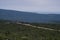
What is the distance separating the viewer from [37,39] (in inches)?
369

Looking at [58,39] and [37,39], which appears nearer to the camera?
[37,39]

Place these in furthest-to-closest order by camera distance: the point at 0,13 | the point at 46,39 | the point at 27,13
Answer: the point at 27,13 < the point at 0,13 < the point at 46,39

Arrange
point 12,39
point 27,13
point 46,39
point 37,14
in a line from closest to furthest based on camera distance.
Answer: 1. point 12,39
2. point 46,39
3. point 27,13
4. point 37,14

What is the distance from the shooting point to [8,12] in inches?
2415

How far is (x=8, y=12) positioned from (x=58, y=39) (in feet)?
170

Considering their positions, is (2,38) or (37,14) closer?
(2,38)

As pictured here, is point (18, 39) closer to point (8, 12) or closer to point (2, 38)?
point (2, 38)

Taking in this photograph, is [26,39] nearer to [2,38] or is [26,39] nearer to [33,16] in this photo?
[2,38]

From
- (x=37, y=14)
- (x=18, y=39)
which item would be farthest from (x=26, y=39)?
(x=37, y=14)

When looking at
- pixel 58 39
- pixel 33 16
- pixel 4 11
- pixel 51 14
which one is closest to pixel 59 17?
pixel 51 14

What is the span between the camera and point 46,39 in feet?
31.9

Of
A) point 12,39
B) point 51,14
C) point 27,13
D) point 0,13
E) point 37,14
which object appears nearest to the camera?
point 12,39

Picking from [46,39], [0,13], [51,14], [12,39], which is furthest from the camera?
[51,14]

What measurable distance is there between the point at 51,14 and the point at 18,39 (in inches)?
2908
